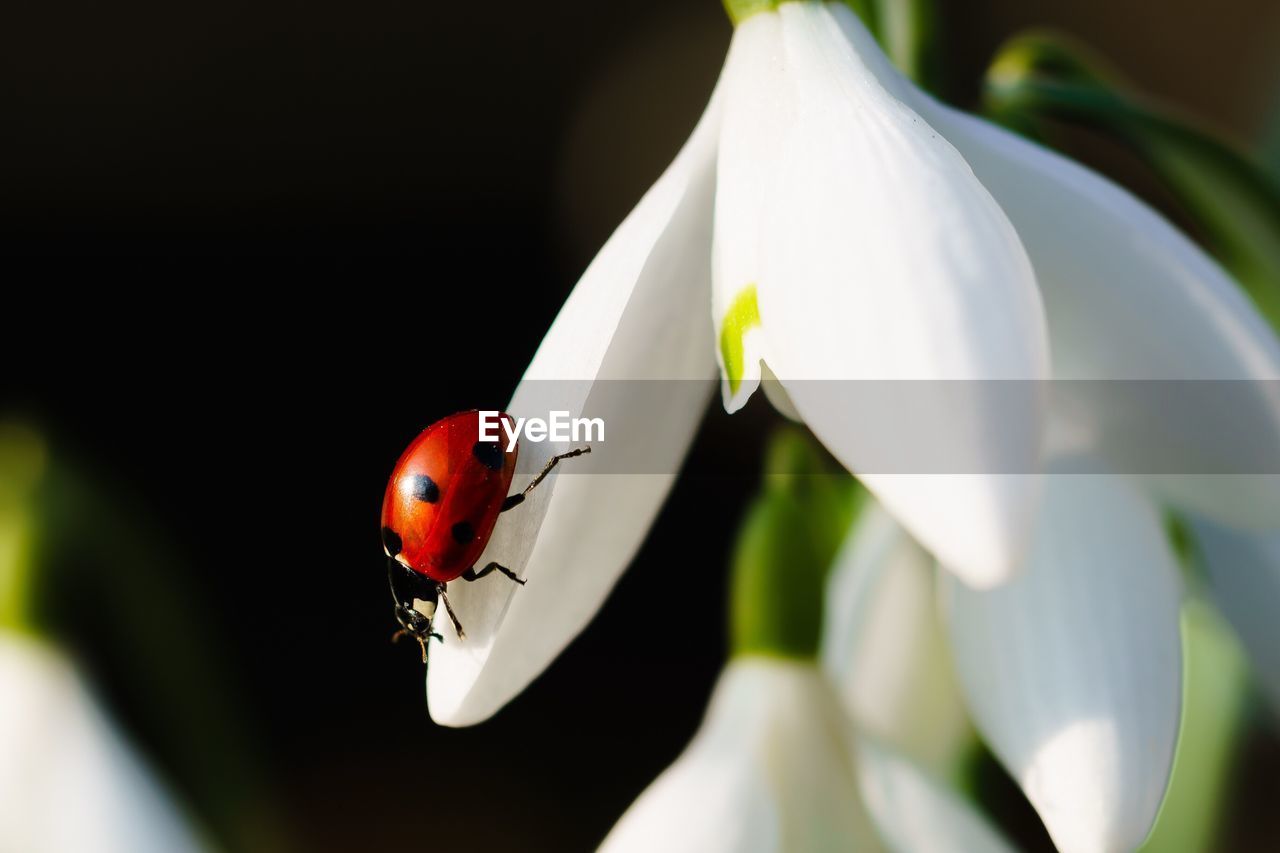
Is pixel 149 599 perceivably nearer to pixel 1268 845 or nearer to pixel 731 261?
pixel 731 261

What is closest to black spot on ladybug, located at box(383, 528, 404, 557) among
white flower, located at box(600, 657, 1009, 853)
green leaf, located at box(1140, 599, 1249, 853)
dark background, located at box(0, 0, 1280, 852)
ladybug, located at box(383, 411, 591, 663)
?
ladybug, located at box(383, 411, 591, 663)

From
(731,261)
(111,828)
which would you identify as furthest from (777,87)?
(111,828)

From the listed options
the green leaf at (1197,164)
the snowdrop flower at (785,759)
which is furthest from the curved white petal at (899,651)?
the green leaf at (1197,164)

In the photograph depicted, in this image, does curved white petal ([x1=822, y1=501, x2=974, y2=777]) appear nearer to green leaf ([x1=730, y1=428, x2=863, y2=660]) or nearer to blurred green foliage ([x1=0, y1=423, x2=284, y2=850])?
green leaf ([x1=730, y1=428, x2=863, y2=660])

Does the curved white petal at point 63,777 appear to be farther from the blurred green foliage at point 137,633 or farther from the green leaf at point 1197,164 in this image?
the green leaf at point 1197,164

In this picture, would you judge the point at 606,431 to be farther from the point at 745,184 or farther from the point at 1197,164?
the point at 1197,164

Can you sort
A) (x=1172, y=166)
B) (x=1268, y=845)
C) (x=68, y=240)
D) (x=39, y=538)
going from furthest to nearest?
(x=68, y=240), (x=1268, y=845), (x=39, y=538), (x=1172, y=166)
